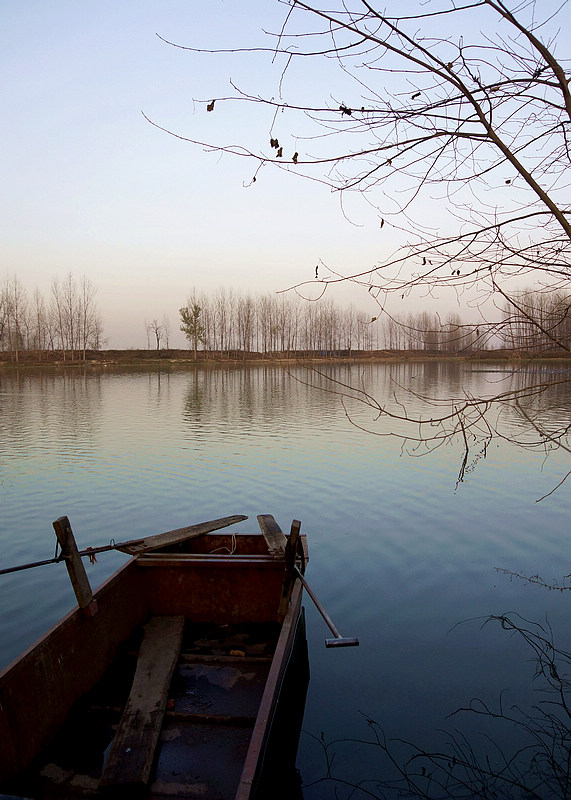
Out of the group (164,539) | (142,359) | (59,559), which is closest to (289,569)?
(164,539)

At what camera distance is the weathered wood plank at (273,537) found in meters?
5.26

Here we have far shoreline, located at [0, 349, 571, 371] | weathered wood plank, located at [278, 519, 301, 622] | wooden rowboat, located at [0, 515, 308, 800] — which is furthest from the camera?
far shoreline, located at [0, 349, 571, 371]

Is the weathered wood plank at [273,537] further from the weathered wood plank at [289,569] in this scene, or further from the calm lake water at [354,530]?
the calm lake water at [354,530]

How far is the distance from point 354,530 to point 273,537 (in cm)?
318

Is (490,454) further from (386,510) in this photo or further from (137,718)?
(137,718)

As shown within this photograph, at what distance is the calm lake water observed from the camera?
472cm

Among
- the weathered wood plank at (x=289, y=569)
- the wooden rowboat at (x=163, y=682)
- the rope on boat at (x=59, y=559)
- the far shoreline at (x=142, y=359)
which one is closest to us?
the wooden rowboat at (x=163, y=682)

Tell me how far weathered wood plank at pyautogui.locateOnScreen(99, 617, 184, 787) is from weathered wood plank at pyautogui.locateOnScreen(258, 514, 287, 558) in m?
1.00

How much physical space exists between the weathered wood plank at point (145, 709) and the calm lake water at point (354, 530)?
42.5 inches

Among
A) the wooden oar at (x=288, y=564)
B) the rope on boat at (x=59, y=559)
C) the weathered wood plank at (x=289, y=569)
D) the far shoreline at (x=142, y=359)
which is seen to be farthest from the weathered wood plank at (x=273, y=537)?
the far shoreline at (x=142, y=359)

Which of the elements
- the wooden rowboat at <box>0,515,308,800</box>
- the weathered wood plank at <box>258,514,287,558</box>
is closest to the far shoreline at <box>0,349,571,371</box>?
the weathered wood plank at <box>258,514,287,558</box>

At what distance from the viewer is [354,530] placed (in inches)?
337

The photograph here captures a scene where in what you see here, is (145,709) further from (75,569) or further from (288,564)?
(288,564)

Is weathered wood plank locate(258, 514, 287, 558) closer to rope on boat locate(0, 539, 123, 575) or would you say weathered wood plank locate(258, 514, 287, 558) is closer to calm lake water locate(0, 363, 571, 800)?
calm lake water locate(0, 363, 571, 800)
